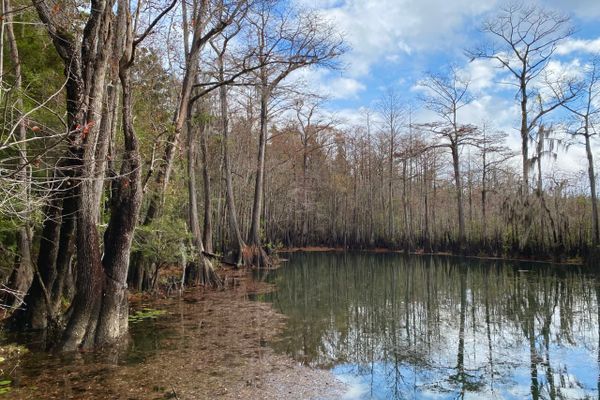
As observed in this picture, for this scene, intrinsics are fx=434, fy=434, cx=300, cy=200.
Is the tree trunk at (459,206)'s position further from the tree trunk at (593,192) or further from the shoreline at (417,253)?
the tree trunk at (593,192)

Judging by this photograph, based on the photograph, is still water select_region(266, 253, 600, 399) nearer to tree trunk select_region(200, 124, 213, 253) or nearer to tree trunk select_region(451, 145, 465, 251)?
tree trunk select_region(200, 124, 213, 253)

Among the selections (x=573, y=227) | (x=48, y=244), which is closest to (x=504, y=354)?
(x=48, y=244)

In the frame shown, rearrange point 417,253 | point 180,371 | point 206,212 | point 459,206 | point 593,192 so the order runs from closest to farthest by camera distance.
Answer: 1. point 180,371
2. point 206,212
3. point 593,192
4. point 459,206
5. point 417,253

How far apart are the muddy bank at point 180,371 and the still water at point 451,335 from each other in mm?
433

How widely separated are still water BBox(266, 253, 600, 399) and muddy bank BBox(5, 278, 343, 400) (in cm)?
43

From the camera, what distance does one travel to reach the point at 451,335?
6582 millimetres

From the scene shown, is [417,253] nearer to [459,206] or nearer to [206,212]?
[459,206]

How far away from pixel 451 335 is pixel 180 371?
4.03 metres

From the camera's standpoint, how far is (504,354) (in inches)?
220

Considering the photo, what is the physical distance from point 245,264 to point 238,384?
1173cm

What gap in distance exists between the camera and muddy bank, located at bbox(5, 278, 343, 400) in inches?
164

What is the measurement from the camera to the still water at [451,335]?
461cm

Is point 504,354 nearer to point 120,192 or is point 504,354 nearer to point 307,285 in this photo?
point 120,192

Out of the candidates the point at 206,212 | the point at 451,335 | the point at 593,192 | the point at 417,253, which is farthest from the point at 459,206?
the point at 451,335
